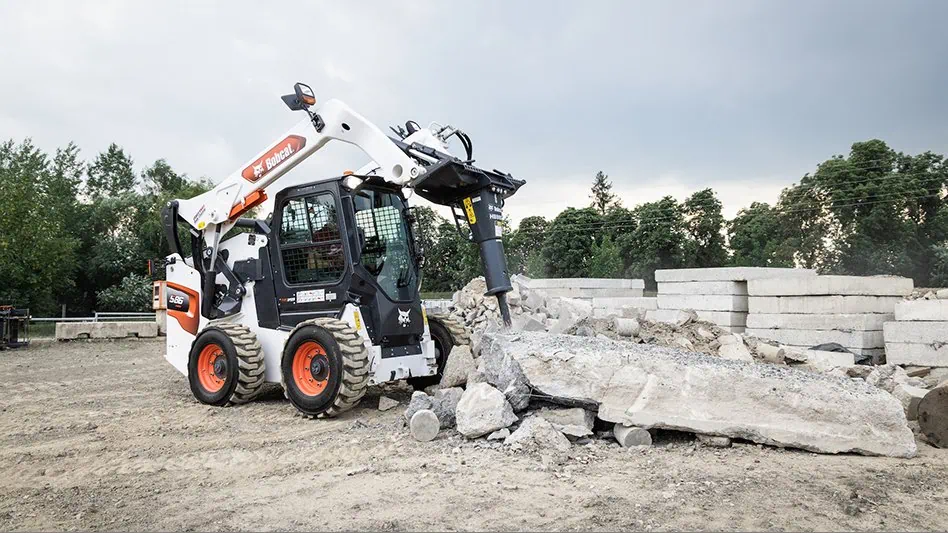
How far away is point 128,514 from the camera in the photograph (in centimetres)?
461

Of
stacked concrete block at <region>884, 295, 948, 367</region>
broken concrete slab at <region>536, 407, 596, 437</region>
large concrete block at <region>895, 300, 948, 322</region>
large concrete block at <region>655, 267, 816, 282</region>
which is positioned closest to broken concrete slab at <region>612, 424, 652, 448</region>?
broken concrete slab at <region>536, 407, 596, 437</region>

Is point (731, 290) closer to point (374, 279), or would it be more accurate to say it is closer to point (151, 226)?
point (374, 279)

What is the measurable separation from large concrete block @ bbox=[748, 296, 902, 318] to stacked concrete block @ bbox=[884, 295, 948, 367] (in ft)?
2.01

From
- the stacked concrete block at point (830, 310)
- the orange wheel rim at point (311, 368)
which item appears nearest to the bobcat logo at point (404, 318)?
the orange wheel rim at point (311, 368)

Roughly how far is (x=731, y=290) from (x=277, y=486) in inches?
371

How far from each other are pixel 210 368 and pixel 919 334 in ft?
31.3

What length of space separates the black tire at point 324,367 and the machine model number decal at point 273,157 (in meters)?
2.01

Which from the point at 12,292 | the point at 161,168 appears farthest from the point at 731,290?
the point at 161,168

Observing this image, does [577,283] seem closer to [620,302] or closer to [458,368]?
[620,302]

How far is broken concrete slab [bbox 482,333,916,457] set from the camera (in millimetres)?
5438

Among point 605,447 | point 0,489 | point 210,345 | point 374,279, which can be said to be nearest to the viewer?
point 0,489

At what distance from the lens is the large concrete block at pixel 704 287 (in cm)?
1238

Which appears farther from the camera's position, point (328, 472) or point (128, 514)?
point (328, 472)

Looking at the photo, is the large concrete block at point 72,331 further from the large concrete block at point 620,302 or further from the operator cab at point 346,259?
the large concrete block at point 620,302
